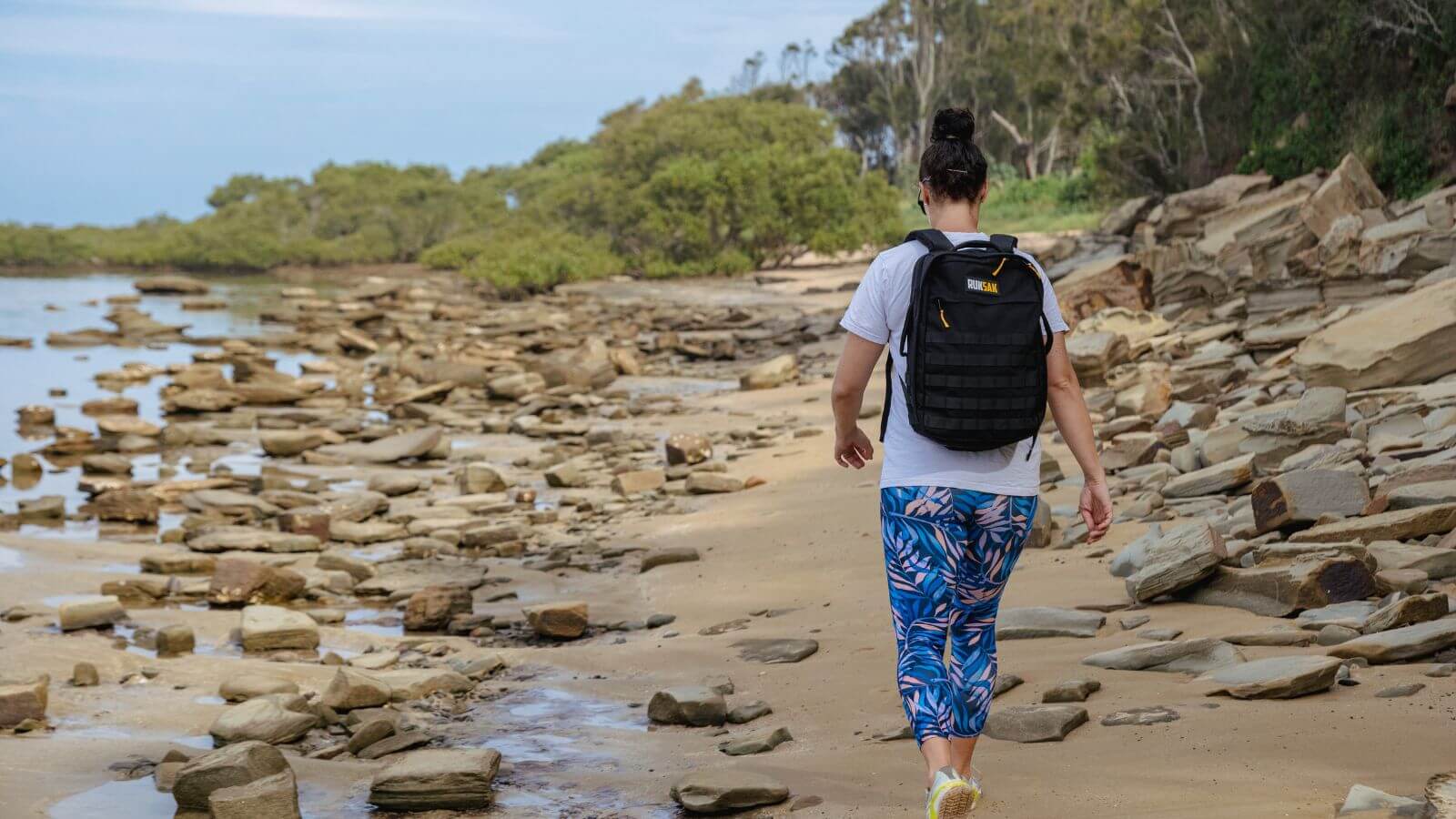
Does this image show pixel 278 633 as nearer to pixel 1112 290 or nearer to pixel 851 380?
pixel 851 380

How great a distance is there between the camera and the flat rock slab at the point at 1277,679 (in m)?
4.19

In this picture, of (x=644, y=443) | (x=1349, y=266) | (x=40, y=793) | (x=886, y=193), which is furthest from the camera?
(x=886, y=193)

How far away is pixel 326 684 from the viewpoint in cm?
648

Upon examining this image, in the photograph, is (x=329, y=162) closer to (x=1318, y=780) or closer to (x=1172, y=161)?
(x=1172, y=161)

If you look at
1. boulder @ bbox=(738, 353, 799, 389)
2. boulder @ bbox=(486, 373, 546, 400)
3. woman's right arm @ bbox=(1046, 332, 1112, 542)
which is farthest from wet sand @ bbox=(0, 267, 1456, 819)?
boulder @ bbox=(486, 373, 546, 400)

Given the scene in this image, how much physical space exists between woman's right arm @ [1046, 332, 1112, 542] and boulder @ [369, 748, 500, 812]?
2.20m

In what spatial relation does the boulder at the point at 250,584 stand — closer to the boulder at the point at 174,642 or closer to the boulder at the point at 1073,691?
the boulder at the point at 174,642

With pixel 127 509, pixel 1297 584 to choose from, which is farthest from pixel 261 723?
pixel 127 509

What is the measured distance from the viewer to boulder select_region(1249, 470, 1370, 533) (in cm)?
615

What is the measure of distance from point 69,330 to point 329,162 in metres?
60.5

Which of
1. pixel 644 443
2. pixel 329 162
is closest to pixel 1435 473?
pixel 644 443

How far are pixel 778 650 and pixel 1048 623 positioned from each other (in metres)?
1.38

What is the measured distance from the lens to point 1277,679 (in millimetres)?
4246

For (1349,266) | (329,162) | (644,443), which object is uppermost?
(329,162)
